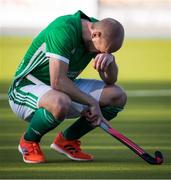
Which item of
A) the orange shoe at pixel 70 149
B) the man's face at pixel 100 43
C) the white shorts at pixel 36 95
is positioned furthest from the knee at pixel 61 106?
the orange shoe at pixel 70 149

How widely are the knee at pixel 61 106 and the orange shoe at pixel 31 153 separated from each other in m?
0.42

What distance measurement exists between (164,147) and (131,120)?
219 centimetres

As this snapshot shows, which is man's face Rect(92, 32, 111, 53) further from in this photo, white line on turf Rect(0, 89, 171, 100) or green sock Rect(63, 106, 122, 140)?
white line on turf Rect(0, 89, 171, 100)

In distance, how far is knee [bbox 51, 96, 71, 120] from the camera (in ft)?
24.3

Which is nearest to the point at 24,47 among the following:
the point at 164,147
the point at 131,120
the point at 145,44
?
the point at 145,44

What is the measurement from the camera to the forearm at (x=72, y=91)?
24.5 ft

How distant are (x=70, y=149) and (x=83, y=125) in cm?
22

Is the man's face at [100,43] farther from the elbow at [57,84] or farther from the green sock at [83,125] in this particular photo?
the green sock at [83,125]

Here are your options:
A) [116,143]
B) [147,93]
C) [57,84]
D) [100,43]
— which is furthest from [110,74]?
[147,93]

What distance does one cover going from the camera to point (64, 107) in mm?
7402

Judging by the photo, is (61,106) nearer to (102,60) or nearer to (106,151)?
(102,60)

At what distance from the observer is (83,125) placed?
314 inches

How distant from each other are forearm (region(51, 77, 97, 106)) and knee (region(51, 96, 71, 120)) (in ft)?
0.27

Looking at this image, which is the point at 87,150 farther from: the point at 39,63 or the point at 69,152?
the point at 39,63
